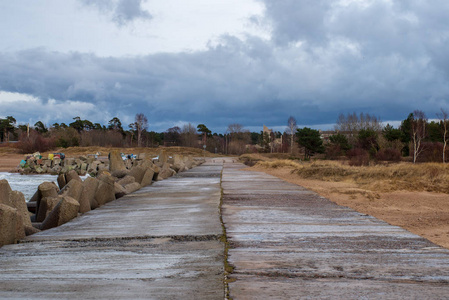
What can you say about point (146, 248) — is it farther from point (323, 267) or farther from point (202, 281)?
point (323, 267)

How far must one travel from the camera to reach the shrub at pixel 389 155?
3659cm

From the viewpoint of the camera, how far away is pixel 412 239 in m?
3.66

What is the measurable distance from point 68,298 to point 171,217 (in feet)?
9.29

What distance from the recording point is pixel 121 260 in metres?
3.06

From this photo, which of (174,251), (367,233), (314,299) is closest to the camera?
(314,299)

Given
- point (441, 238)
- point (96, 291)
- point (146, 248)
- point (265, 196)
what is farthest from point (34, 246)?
point (441, 238)

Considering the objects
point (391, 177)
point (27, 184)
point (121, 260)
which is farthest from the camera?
point (27, 184)

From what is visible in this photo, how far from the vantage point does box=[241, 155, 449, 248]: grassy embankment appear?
748 cm

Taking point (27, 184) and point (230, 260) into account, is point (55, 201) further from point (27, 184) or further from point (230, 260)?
point (27, 184)

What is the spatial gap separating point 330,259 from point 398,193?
10.7 m

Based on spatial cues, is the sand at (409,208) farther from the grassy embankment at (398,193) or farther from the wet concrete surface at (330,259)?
the wet concrete surface at (330,259)

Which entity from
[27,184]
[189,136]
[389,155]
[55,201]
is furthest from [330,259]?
[189,136]

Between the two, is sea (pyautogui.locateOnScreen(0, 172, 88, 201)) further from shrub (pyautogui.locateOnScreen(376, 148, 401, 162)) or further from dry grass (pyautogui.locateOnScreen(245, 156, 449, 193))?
shrub (pyautogui.locateOnScreen(376, 148, 401, 162))

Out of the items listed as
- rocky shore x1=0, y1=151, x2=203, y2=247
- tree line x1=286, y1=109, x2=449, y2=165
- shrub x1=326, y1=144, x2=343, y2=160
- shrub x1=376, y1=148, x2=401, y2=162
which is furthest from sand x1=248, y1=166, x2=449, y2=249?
→ shrub x1=326, y1=144, x2=343, y2=160
